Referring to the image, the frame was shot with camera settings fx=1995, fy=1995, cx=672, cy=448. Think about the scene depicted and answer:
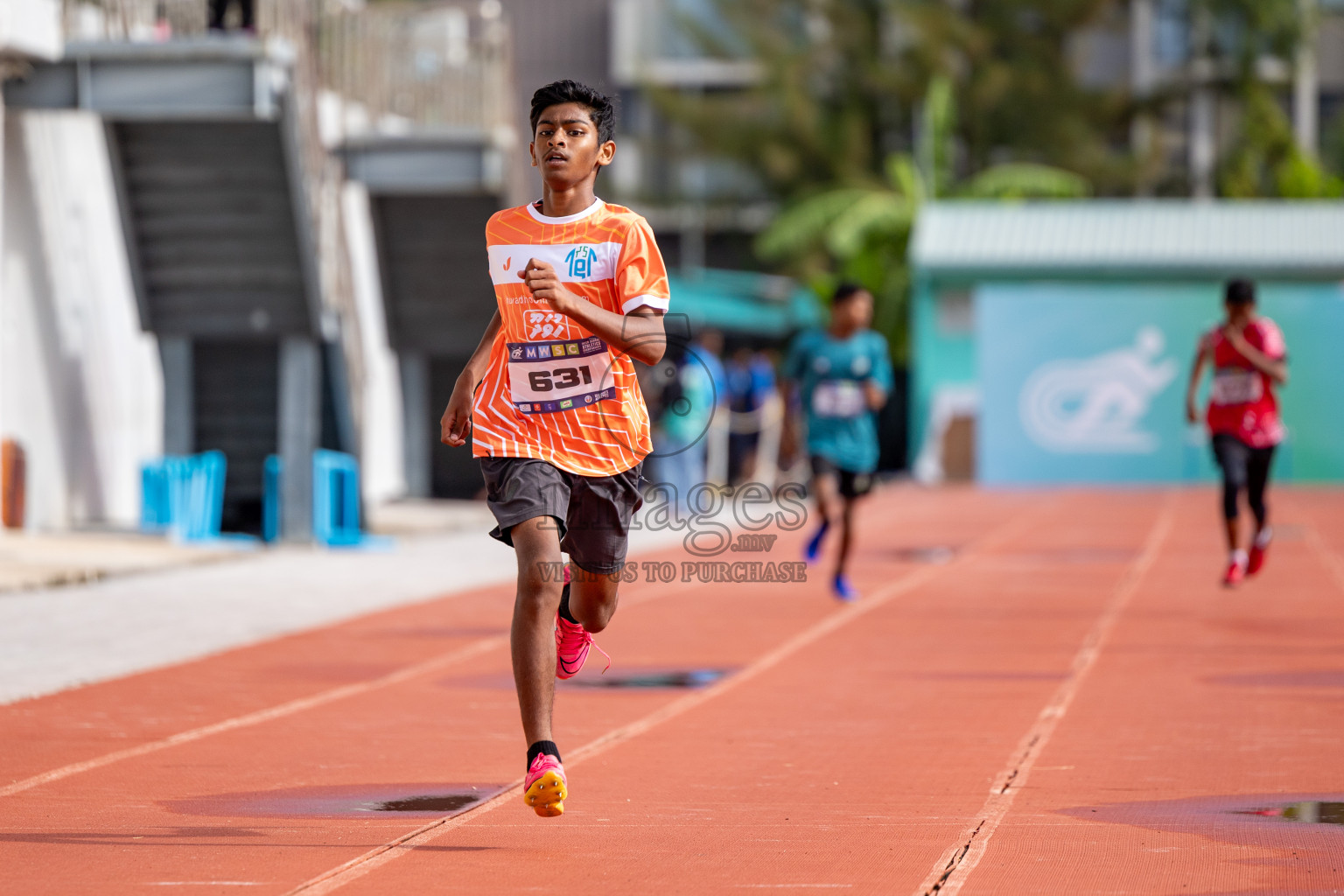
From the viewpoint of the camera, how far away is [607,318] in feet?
17.5

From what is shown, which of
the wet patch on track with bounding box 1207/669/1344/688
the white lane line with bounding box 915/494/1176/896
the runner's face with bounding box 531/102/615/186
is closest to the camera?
the white lane line with bounding box 915/494/1176/896

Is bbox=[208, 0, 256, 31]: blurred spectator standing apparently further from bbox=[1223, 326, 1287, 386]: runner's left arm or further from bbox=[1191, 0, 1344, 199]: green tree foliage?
bbox=[1191, 0, 1344, 199]: green tree foliage

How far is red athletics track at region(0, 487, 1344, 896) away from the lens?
5.03m

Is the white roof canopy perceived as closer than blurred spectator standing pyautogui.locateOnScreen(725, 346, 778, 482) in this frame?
No

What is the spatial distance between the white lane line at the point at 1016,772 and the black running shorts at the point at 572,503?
1.26 metres

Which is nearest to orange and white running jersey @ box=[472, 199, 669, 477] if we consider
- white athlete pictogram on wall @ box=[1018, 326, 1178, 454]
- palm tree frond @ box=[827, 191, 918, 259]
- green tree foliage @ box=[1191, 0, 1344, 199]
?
white athlete pictogram on wall @ box=[1018, 326, 1178, 454]

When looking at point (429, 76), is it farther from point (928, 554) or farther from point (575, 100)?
point (575, 100)

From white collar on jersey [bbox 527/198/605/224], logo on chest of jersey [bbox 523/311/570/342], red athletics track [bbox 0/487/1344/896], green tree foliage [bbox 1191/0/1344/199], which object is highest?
green tree foliage [bbox 1191/0/1344/199]

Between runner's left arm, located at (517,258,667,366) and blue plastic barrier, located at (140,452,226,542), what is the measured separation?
36.5 feet

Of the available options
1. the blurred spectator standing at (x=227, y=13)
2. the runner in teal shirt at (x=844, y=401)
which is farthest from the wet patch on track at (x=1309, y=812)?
the blurred spectator standing at (x=227, y=13)

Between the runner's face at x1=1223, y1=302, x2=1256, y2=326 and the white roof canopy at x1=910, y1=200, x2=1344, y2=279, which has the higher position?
the white roof canopy at x1=910, y1=200, x2=1344, y2=279

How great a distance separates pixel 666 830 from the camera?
5.54 metres

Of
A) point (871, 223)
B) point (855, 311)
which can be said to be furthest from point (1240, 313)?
point (871, 223)

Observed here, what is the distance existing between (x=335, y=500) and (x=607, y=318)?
39.8 feet
